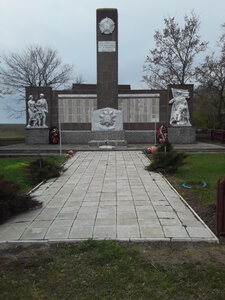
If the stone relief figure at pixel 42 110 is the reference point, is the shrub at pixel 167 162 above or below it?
below

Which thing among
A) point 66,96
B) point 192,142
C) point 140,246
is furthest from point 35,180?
point 192,142

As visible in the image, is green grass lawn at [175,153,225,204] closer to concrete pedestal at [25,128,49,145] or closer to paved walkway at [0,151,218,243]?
paved walkway at [0,151,218,243]

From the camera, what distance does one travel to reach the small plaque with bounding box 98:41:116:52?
49.7ft

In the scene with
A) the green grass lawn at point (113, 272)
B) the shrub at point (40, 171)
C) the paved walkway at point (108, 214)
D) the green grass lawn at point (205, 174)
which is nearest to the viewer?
the green grass lawn at point (113, 272)

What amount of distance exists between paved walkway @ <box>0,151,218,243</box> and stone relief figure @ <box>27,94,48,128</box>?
9.62 m

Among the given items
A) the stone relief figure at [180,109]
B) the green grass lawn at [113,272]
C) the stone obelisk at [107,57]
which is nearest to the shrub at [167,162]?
the green grass lawn at [113,272]

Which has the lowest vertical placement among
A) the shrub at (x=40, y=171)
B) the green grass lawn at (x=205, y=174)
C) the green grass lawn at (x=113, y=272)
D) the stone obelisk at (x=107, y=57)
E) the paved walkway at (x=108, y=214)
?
the green grass lawn at (x=113, y=272)

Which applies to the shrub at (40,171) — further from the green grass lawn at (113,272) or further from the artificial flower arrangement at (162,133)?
the artificial flower arrangement at (162,133)

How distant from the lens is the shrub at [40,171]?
6689 mm

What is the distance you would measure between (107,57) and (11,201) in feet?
42.3

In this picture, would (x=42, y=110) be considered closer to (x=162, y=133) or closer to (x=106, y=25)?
(x=106, y=25)

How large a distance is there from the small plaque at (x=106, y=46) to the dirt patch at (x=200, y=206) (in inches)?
436

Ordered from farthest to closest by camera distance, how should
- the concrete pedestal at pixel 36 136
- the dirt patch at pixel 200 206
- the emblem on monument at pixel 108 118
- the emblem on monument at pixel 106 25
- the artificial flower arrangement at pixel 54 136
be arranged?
the concrete pedestal at pixel 36 136
the artificial flower arrangement at pixel 54 136
the emblem on monument at pixel 106 25
the emblem on monument at pixel 108 118
the dirt patch at pixel 200 206

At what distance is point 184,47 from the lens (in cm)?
2381
